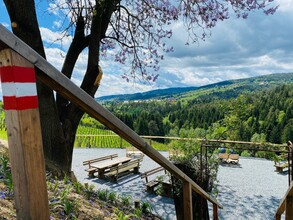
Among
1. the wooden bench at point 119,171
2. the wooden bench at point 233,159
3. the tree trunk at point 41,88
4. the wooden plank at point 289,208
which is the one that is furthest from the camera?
the wooden bench at point 233,159

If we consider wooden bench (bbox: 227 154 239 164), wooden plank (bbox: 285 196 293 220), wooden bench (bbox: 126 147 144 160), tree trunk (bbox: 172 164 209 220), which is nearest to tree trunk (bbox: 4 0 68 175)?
tree trunk (bbox: 172 164 209 220)

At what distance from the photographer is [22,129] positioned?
0.86 m

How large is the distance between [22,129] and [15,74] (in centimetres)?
19

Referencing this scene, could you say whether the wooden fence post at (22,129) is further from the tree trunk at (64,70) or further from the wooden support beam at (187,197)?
the tree trunk at (64,70)

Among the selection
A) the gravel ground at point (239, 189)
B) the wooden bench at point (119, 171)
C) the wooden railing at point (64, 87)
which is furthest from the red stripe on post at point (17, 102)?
the wooden bench at point (119, 171)

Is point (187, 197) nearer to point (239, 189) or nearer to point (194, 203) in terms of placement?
point (194, 203)

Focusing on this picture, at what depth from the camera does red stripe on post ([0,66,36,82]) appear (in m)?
0.84

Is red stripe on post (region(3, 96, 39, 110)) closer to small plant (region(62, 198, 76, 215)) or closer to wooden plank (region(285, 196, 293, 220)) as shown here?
small plant (region(62, 198, 76, 215))

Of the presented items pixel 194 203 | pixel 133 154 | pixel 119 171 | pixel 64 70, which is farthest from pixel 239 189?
pixel 64 70

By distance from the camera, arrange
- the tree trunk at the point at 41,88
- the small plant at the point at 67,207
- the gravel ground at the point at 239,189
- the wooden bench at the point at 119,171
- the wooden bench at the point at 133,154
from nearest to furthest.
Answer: the small plant at the point at 67,207 → the tree trunk at the point at 41,88 → the gravel ground at the point at 239,189 → the wooden bench at the point at 119,171 → the wooden bench at the point at 133,154

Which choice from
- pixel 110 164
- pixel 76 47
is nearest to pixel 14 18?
pixel 76 47

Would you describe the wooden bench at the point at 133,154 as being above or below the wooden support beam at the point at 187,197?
below

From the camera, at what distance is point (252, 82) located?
145250mm

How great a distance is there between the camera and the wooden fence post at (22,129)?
848mm
